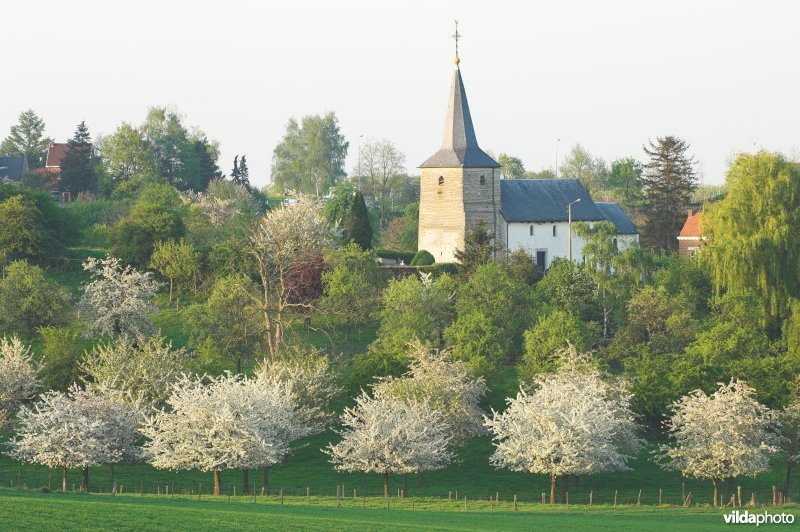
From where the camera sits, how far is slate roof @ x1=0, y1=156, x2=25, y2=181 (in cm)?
13425

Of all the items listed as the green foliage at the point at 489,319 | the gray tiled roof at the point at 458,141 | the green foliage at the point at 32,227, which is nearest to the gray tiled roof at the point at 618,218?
the gray tiled roof at the point at 458,141

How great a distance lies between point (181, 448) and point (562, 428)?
14248 millimetres

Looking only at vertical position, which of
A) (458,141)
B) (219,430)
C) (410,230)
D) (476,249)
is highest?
(458,141)

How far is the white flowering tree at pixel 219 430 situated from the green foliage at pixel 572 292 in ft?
74.6

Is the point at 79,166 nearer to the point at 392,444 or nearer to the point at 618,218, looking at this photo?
the point at 618,218

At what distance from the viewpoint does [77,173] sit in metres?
123

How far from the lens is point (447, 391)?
188ft

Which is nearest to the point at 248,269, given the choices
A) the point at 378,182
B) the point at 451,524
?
the point at 451,524

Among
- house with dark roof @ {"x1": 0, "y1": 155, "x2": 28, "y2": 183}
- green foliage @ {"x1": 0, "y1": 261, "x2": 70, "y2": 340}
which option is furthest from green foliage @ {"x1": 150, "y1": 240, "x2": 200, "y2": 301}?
house with dark roof @ {"x1": 0, "y1": 155, "x2": 28, "y2": 183}

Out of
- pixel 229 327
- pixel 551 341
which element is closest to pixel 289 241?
pixel 229 327

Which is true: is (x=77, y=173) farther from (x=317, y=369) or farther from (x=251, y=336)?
(x=317, y=369)

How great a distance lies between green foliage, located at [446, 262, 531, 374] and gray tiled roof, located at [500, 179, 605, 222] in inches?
711

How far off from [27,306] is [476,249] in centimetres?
2733

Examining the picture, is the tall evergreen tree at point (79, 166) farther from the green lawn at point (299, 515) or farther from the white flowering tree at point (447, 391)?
the green lawn at point (299, 515)
